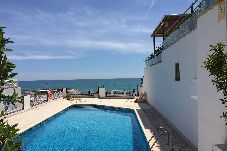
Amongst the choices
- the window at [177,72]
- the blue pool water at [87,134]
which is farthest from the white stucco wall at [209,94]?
the window at [177,72]

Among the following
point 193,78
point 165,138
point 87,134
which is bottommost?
point 87,134

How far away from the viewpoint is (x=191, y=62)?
12570 mm

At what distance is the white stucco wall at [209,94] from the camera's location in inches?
308

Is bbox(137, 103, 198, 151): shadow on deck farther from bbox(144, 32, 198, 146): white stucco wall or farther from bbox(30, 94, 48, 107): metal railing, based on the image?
bbox(30, 94, 48, 107): metal railing

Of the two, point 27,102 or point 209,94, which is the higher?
point 209,94

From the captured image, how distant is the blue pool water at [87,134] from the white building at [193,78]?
2.19 meters

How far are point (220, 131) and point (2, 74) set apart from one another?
5765mm

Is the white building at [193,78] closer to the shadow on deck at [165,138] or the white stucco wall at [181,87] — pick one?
the white stucco wall at [181,87]

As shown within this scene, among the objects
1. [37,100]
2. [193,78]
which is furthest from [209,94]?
[37,100]

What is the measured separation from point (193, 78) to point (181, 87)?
2367mm

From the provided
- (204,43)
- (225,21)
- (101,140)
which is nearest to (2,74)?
(225,21)

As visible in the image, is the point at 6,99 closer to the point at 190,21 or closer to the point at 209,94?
the point at 209,94

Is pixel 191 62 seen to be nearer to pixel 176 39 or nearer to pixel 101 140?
pixel 176 39

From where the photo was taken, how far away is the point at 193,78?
40.4 ft
